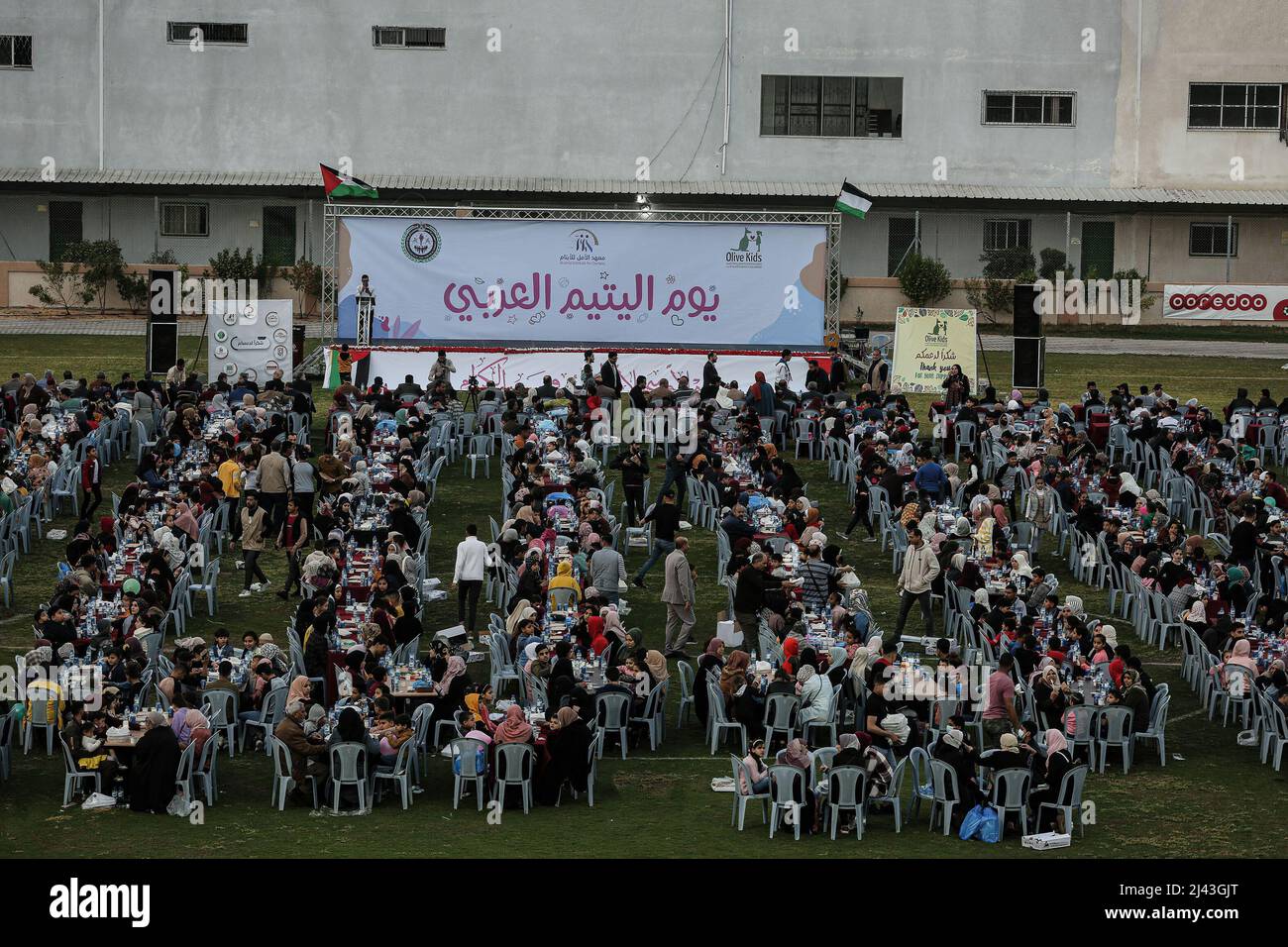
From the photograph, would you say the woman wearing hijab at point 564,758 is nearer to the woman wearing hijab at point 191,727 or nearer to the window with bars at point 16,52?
the woman wearing hijab at point 191,727

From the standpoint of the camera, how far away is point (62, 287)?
166ft

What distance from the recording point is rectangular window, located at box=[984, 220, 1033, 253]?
5262 cm

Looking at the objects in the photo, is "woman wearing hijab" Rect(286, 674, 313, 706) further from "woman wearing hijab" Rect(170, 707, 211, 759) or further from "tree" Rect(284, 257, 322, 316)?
"tree" Rect(284, 257, 322, 316)

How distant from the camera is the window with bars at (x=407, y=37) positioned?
52.4 meters

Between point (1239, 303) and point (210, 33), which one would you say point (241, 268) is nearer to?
point (210, 33)

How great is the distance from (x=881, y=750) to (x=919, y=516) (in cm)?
925

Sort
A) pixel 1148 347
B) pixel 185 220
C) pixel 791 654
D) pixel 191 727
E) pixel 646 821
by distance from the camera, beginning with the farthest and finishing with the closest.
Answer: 1. pixel 185 220
2. pixel 1148 347
3. pixel 791 654
4. pixel 191 727
5. pixel 646 821

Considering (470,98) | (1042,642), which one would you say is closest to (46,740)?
(1042,642)

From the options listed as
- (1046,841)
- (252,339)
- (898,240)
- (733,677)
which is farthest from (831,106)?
(1046,841)

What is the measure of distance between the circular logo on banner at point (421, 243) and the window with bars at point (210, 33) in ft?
50.9

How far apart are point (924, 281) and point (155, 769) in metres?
36.5

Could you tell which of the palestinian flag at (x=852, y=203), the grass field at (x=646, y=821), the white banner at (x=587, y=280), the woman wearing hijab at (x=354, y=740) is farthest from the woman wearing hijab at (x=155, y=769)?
the palestinian flag at (x=852, y=203)

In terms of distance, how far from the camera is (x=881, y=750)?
17.6 meters
